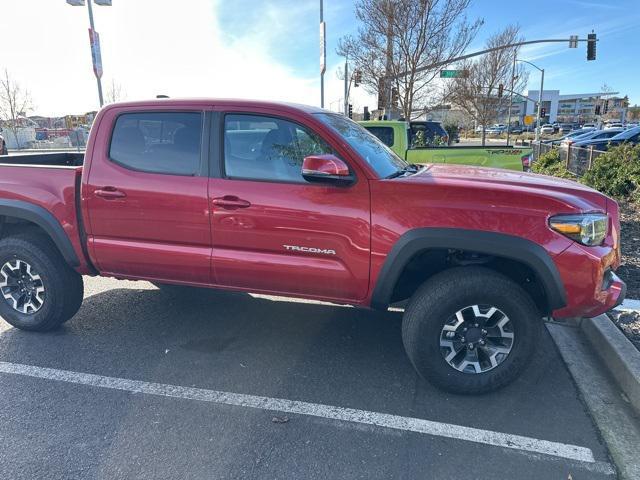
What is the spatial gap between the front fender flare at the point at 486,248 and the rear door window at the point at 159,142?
5.33 feet

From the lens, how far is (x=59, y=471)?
2.48 m

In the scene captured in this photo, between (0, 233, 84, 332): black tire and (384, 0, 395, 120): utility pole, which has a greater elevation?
(384, 0, 395, 120): utility pole

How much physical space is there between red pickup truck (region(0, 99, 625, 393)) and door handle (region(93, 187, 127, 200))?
11mm

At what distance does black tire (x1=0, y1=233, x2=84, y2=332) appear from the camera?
398 cm

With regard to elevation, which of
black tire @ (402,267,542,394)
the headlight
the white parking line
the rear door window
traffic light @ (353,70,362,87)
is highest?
traffic light @ (353,70,362,87)

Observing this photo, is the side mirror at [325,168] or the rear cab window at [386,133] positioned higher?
the rear cab window at [386,133]

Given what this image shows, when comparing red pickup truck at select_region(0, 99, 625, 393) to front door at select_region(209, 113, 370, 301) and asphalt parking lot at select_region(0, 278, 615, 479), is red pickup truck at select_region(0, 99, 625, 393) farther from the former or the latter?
asphalt parking lot at select_region(0, 278, 615, 479)

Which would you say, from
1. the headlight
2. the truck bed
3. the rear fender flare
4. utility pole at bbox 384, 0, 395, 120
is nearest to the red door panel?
the headlight

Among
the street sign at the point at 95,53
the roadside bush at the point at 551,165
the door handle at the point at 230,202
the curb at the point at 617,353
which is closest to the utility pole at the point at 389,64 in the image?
the roadside bush at the point at 551,165

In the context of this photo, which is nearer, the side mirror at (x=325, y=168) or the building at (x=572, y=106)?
the side mirror at (x=325, y=168)

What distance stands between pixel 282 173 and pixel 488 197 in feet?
4.61

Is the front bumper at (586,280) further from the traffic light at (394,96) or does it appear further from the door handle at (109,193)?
the traffic light at (394,96)

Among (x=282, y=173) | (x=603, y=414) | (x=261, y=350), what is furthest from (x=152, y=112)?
(x=603, y=414)

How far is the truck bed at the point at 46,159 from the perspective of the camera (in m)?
4.77
